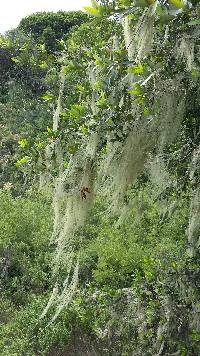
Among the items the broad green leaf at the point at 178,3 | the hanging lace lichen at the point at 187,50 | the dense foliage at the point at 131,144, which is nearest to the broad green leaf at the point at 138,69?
the dense foliage at the point at 131,144

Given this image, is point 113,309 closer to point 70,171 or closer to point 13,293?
point 70,171

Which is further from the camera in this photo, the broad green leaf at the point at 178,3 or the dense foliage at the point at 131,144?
the dense foliage at the point at 131,144

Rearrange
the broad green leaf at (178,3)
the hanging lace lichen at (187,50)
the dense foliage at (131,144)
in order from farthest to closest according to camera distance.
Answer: the dense foliage at (131,144), the hanging lace lichen at (187,50), the broad green leaf at (178,3)

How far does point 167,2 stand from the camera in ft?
8.63

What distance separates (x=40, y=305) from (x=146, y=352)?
3844 millimetres

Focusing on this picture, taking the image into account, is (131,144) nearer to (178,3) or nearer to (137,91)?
(137,91)

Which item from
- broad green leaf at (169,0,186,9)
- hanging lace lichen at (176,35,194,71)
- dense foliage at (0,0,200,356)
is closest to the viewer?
broad green leaf at (169,0,186,9)

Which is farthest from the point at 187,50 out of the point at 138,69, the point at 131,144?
the point at 131,144

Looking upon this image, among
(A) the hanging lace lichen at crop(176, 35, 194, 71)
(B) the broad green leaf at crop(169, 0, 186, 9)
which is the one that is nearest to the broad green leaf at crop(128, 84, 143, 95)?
(A) the hanging lace lichen at crop(176, 35, 194, 71)

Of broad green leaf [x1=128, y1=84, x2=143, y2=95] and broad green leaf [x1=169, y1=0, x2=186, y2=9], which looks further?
broad green leaf [x1=128, y1=84, x2=143, y2=95]

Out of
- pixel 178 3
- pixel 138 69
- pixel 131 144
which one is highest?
pixel 178 3

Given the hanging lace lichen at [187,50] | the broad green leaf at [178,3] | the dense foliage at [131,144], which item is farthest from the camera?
the dense foliage at [131,144]

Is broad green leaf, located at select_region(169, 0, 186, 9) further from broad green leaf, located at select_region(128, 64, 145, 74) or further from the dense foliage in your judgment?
broad green leaf, located at select_region(128, 64, 145, 74)

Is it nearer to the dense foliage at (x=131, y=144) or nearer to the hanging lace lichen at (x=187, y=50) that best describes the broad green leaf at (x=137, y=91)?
the dense foliage at (x=131, y=144)
